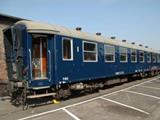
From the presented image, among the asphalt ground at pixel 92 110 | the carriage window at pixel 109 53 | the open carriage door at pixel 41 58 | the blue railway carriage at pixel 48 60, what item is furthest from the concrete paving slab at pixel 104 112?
the carriage window at pixel 109 53

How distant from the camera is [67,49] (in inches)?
491

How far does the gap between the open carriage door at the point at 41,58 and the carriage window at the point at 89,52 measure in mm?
2881

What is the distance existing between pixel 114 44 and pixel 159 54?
18829mm

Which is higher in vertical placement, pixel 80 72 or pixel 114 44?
pixel 114 44

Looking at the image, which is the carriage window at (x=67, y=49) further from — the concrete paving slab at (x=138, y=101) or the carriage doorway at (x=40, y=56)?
the concrete paving slab at (x=138, y=101)

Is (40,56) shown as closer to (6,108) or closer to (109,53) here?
(6,108)

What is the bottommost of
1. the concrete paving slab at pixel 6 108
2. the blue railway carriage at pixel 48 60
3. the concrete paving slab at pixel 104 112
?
the concrete paving slab at pixel 104 112

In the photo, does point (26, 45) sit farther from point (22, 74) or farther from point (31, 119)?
point (31, 119)

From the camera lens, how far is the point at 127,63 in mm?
21094

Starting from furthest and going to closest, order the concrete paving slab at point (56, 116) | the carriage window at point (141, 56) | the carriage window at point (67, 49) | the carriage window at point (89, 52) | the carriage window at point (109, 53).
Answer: the carriage window at point (141, 56) → the carriage window at point (109, 53) → the carriage window at point (89, 52) → the carriage window at point (67, 49) → the concrete paving slab at point (56, 116)

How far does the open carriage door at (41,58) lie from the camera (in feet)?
37.0

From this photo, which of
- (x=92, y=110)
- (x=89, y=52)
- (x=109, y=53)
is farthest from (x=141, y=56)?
(x=92, y=110)

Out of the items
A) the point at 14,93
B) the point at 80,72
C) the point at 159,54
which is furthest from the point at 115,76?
the point at 159,54

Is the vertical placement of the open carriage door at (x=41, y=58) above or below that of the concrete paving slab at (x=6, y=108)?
above
